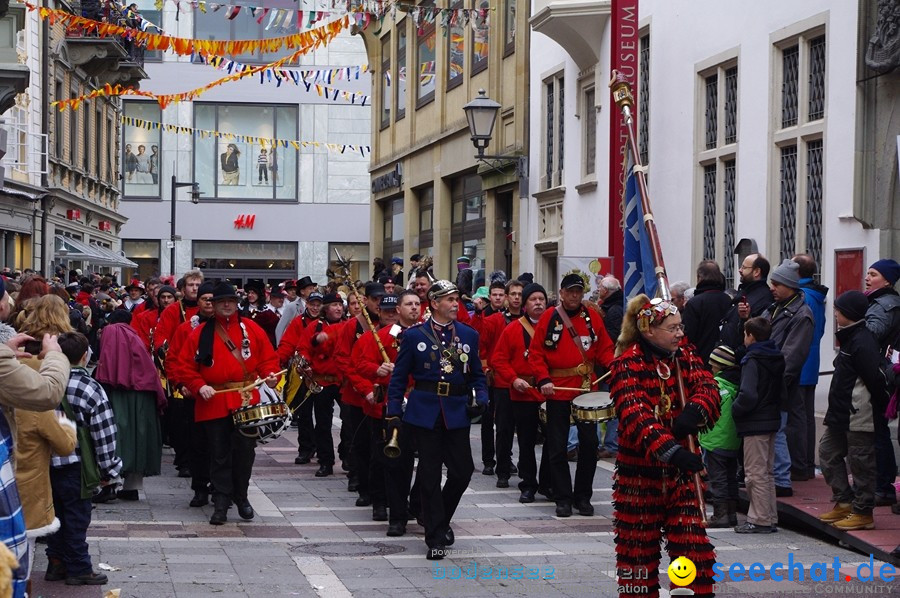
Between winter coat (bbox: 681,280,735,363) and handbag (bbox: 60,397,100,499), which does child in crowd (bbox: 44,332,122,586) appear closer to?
handbag (bbox: 60,397,100,499)

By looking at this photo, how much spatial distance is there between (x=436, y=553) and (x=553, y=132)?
16156mm

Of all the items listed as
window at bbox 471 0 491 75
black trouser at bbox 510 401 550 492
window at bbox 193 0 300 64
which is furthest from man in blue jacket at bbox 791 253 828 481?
window at bbox 193 0 300 64

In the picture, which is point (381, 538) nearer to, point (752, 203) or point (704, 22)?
point (752, 203)

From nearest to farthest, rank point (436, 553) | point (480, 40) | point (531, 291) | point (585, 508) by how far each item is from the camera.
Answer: point (436, 553)
point (585, 508)
point (531, 291)
point (480, 40)

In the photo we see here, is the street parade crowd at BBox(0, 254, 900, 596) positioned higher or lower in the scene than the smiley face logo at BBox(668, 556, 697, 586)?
higher

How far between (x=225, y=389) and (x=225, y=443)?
444 millimetres

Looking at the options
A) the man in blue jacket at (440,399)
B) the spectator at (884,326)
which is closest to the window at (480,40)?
the spectator at (884,326)

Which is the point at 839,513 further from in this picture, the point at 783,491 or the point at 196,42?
the point at 196,42

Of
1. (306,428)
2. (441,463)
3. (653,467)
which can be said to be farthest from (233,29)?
(653,467)

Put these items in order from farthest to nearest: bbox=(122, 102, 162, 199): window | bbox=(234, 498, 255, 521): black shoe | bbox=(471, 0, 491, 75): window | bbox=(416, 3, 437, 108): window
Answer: bbox=(122, 102, 162, 199): window
bbox=(416, 3, 437, 108): window
bbox=(471, 0, 491, 75): window
bbox=(234, 498, 255, 521): black shoe

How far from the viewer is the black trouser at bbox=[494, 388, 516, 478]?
13484 mm

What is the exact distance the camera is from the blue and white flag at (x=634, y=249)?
50.8 ft

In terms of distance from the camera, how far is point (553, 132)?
981 inches

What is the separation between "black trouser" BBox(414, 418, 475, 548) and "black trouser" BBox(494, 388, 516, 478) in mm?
3272
